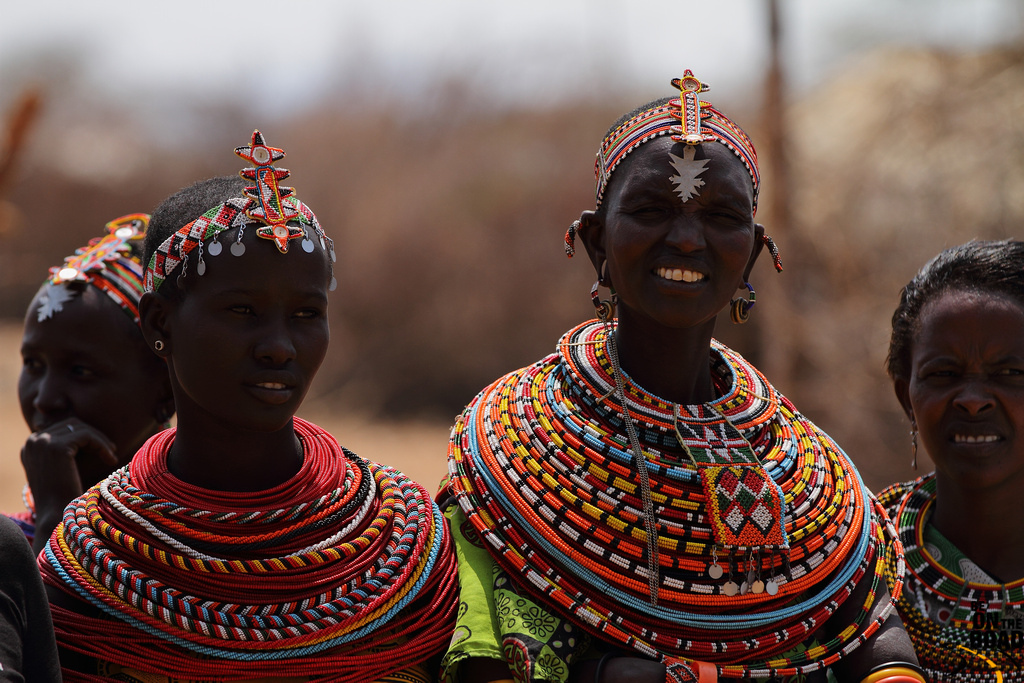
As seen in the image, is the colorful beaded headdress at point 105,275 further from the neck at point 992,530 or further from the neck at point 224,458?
the neck at point 992,530

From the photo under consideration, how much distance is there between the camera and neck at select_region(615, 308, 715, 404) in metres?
3.09

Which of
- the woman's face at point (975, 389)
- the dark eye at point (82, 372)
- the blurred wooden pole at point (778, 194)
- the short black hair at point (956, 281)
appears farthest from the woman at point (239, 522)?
the blurred wooden pole at point (778, 194)

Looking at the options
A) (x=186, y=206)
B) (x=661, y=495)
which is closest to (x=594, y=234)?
(x=661, y=495)

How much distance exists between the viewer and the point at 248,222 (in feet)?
8.55

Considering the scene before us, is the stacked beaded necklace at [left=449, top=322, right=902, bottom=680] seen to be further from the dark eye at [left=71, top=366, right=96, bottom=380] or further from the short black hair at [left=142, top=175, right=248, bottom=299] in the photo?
the dark eye at [left=71, top=366, right=96, bottom=380]

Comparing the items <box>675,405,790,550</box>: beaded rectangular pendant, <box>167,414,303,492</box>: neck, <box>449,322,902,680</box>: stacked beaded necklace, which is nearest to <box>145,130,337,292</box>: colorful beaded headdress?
<box>167,414,303,492</box>: neck

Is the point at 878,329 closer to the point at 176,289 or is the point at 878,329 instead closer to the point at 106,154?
the point at 176,289

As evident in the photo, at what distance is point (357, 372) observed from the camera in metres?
15.9

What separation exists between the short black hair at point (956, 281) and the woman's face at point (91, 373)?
7.84 ft

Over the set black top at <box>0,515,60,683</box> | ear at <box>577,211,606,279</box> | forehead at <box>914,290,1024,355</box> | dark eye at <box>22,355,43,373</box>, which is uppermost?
ear at <box>577,211,606,279</box>

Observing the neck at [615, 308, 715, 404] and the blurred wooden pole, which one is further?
the blurred wooden pole

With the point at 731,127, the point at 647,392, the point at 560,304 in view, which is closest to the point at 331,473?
the point at 647,392

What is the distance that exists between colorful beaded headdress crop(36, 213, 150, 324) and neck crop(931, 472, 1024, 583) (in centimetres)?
266

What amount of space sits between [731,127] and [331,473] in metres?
1.49
